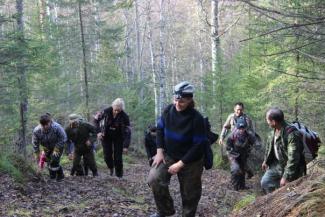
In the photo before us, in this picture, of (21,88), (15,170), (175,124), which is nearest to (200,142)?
(175,124)

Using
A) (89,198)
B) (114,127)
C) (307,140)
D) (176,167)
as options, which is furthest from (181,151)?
(114,127)

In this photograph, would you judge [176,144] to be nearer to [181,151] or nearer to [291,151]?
[181,151]

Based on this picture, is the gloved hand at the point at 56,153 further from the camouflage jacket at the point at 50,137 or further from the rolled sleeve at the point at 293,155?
the rolled sleeve at the point at 293,155

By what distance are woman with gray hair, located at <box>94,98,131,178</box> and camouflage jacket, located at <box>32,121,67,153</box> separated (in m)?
0.94

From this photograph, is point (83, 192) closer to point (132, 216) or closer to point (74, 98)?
point (132, 216)

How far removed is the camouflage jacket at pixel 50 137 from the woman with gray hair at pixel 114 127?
3.09 ft

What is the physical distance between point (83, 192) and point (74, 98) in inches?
732

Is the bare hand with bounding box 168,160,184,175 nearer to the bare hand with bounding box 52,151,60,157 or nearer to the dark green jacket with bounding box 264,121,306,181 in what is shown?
the dark green jacket with bounding box 264,121,306,181

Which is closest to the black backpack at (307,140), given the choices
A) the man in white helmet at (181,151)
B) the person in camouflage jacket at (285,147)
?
the person in camouflage jacket at (285,147)

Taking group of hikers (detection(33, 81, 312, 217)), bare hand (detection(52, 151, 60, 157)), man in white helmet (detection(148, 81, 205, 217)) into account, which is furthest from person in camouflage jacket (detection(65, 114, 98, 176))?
man in white helmet (detection(148, 81, 205, 217))

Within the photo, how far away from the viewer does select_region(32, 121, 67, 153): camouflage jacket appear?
401 inches

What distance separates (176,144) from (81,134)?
5.96m

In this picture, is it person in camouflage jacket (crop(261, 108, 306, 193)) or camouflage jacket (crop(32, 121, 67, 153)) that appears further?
camouflage jacket (crop(32, 121, 67, 153))

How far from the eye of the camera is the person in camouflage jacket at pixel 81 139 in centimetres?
1130
